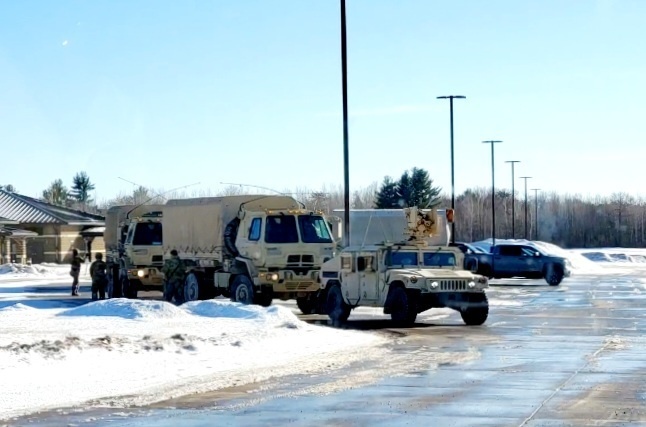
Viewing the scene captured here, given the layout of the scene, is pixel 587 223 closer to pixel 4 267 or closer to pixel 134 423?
pixel 4 267

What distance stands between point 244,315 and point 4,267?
41105 mm

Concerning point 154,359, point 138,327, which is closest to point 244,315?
point 138,327

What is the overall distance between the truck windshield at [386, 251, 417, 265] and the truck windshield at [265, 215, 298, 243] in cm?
435

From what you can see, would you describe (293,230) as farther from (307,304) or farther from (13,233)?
(13,233)

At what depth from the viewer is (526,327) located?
993 inches

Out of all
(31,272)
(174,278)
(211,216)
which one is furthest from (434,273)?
(31,272)

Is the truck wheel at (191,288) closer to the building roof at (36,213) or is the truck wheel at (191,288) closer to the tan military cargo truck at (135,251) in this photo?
the tan military cargo truck at (135,251)

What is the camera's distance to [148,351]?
60.0 ft

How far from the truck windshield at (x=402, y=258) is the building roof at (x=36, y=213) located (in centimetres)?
5478

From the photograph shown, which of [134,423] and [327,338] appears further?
[327,338]

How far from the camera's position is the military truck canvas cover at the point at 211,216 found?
31453 mm

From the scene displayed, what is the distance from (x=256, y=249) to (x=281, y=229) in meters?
0.78

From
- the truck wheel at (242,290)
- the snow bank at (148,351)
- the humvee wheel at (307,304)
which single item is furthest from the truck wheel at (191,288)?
the snow bank at (148,351)

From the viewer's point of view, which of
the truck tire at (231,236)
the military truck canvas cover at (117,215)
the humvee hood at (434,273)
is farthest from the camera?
the military truck canvas cover at (117,215)
